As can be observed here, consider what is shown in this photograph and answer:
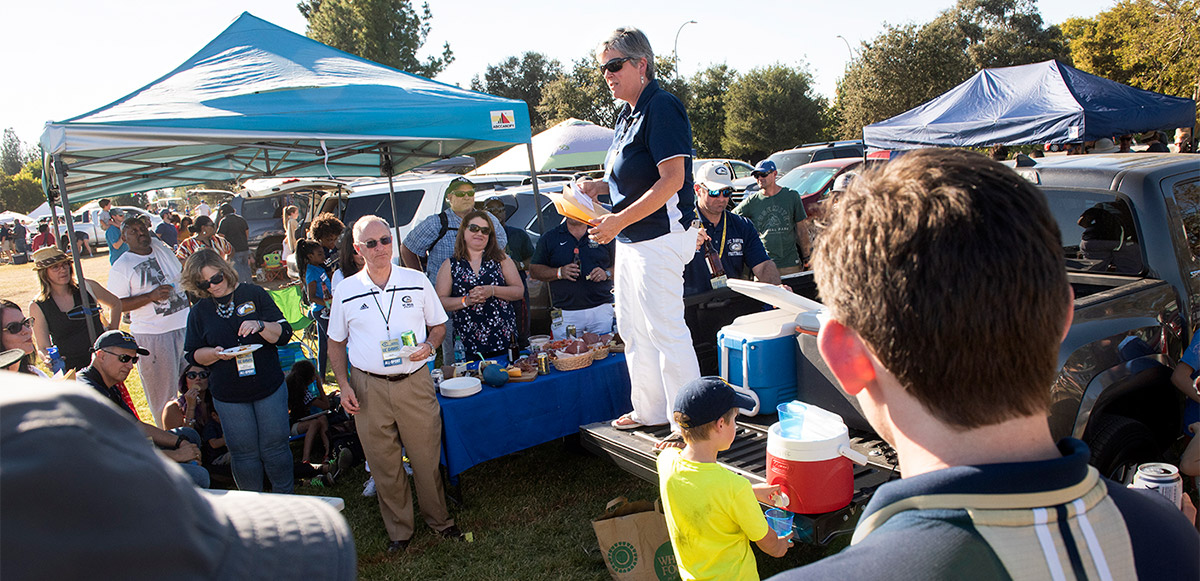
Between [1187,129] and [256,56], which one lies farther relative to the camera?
[1187,129]

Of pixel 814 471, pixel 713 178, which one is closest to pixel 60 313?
pixel 713 178

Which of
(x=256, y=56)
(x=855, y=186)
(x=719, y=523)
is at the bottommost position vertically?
(x=719, y=523)

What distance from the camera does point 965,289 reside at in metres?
0.94

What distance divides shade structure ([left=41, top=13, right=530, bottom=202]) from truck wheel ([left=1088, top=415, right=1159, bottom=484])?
4.82 meters

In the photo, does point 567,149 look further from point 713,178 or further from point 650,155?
point 650,155

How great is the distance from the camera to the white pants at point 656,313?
360 cm

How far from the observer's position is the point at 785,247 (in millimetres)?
6957

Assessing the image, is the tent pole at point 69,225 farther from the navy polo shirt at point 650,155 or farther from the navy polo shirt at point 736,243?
the navy polo shirt at point 736,243

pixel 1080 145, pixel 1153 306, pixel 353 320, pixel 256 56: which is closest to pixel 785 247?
pixel 1153 306

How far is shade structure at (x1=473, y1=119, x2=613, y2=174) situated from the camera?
1686cm

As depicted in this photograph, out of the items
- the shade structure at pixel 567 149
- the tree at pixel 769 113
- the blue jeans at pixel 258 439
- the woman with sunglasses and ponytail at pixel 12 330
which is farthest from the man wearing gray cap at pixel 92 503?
the tree at pixel 769 113

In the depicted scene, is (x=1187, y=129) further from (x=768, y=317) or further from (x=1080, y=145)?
(x=768, y=317)

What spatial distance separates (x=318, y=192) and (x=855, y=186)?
1296 cm

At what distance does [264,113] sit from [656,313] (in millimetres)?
3677
